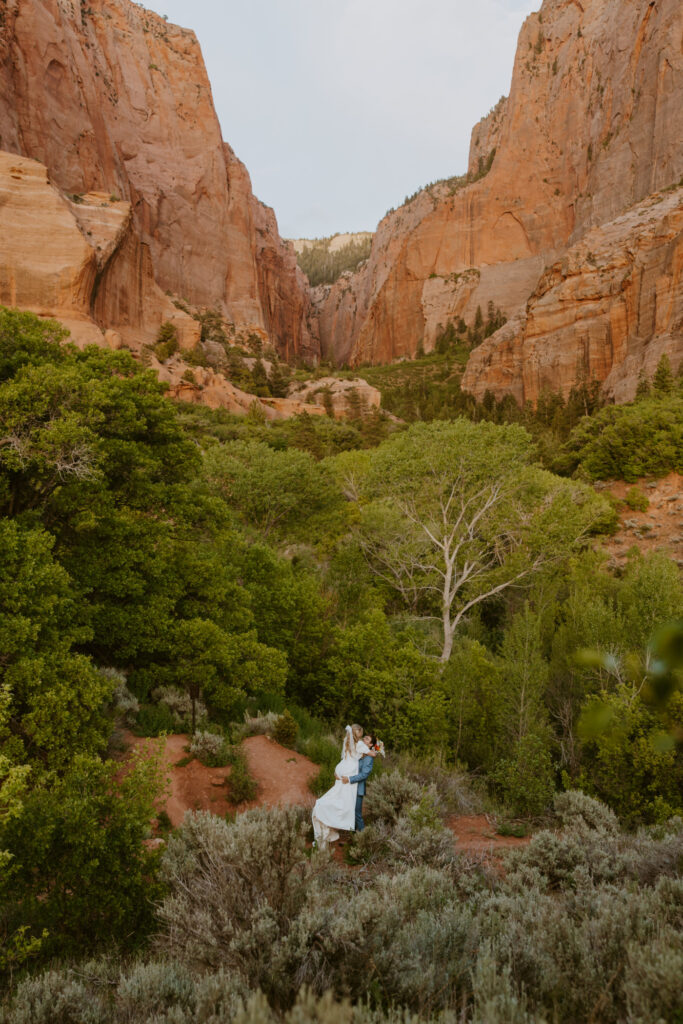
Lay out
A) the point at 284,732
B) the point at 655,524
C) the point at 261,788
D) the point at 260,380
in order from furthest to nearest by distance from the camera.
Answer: the point at 260,380, the point at 655,524, the point at 284,732, the point at 261,788

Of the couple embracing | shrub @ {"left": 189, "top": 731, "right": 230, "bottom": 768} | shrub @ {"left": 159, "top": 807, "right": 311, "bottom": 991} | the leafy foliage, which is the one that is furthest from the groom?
the leafy foliage

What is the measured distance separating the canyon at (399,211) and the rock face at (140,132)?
9.4 inches

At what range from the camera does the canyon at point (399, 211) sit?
47812 millimetres

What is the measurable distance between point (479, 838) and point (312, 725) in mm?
4404

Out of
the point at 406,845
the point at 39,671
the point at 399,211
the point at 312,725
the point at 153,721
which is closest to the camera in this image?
the point at 406,845

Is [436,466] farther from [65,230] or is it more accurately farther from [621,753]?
[65,230]

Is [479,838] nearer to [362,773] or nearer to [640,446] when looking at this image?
[362,773]

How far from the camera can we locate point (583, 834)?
654 centimetres

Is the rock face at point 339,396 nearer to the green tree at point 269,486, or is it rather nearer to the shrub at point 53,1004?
the green tree at point 269,486

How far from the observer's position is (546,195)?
3351 inches

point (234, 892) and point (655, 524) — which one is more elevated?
point (655, 524)

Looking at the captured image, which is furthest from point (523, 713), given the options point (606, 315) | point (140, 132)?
point (140, 132)

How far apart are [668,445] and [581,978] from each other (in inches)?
1009

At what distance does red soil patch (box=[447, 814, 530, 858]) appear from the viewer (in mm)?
6770
